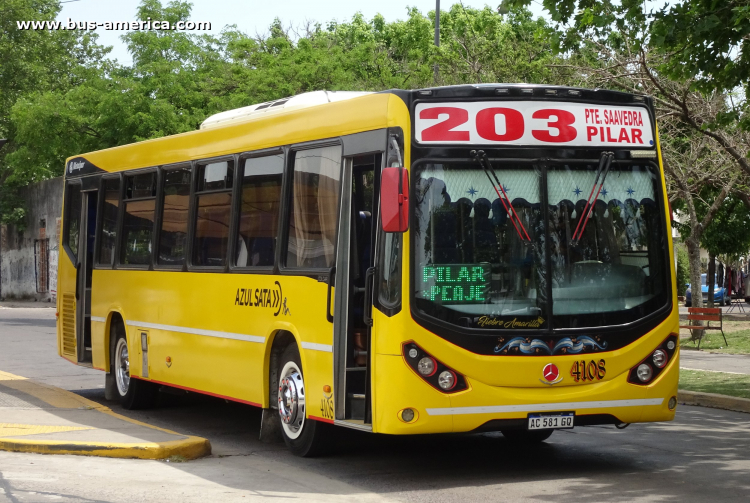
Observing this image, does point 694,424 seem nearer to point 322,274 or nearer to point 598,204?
point 598,204

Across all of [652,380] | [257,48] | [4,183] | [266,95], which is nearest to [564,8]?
[652,380]

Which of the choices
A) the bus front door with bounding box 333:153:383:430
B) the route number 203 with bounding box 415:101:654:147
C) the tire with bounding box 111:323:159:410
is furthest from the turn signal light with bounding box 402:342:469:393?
the tire with bounding box 111:323:159:410

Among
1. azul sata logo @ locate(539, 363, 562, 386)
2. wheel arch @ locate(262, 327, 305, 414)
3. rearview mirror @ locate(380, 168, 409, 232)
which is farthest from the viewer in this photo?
wheel arch @ locate(262, 327, 305, 414)

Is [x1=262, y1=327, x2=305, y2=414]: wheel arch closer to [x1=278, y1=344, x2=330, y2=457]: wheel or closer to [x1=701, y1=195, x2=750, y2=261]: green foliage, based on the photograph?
[x1=278, y1=344, x2=330, y2=457]: wheel

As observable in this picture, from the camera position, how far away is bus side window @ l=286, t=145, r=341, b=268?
29.6 ft

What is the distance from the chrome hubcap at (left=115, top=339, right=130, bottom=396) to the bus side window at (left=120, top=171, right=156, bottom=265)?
1.03 metres

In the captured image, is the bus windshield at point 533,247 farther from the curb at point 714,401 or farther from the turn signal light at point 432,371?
the curb at point 714,401

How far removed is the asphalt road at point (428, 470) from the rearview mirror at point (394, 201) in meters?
1.91

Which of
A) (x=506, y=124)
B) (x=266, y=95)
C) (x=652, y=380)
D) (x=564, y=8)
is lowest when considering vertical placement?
(x=652, y=380)

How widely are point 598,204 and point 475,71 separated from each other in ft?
61.2

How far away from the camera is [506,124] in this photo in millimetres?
8359

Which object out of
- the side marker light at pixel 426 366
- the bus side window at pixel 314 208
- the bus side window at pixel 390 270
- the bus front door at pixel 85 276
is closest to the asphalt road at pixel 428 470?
the side marker light at pixel 426 366

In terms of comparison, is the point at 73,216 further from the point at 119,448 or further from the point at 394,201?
the point at 394,201

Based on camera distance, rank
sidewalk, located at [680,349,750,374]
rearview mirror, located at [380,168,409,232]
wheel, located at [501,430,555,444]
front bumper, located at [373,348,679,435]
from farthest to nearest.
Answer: sidewalk, located at [680,349,750,374]
wheel, located at [501,430,555,444]
front bumper, located at [373,348,679,435]
rearview mirror, located at [380,168,409,232]
